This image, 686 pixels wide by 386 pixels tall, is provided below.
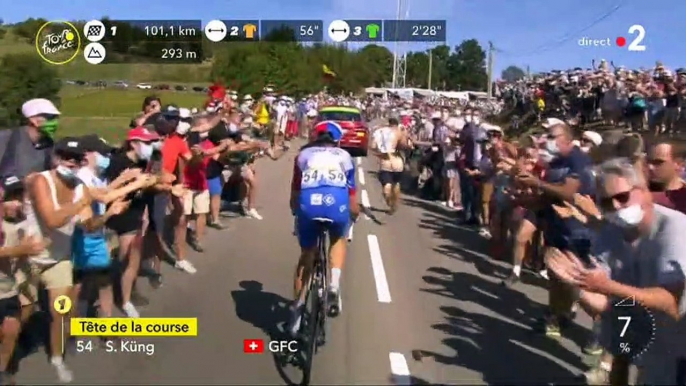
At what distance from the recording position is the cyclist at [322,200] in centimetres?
475

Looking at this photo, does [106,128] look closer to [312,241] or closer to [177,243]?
[177,243]

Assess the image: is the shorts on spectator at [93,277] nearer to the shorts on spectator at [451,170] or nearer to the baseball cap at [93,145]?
the baseball cap at [93,145]

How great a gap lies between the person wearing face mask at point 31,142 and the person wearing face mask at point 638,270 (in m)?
3.13

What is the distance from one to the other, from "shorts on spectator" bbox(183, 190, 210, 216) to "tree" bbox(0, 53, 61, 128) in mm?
2238

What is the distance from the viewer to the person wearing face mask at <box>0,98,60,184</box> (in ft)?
15.2

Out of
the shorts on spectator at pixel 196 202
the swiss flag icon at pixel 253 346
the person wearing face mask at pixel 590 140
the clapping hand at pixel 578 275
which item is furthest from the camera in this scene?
the shorts on spectator at pixel 196 202

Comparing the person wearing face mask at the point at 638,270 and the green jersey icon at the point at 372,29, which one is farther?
the green jersey icon at the point at 372,29

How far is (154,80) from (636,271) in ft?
14.5

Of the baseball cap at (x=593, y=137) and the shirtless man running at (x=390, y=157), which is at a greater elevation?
the baseball cap at (x=593, y=137)

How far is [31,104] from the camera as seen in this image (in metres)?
4.61

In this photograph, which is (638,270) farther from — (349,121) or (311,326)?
(349,121)

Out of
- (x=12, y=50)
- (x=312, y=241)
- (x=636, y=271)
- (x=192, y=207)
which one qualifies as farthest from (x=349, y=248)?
(x=636, y=271)

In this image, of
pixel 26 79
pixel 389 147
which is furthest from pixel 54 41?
pixel 389 147

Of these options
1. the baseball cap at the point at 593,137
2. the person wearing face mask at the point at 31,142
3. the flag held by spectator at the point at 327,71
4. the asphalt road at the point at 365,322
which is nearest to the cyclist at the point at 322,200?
the asphalt road at the point at 365,322
